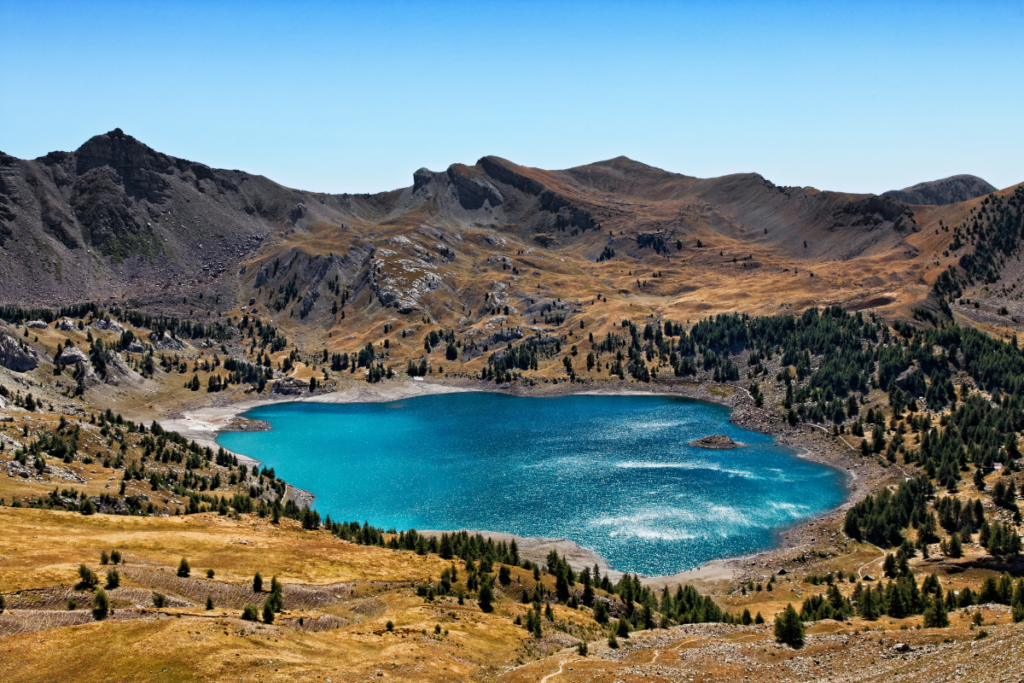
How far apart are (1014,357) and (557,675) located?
196 m

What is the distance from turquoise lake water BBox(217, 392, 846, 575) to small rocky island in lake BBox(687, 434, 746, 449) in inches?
129

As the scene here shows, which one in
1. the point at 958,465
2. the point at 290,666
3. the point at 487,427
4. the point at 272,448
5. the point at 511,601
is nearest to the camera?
the point at 290,666

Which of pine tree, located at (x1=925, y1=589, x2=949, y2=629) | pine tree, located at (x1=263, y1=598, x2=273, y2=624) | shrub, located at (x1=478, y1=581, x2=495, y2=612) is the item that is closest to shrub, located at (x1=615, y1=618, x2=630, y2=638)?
shrub, located at (x1=478, y1=581, x2=495, y2=612)

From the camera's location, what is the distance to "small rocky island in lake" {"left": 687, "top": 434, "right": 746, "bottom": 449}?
164 meters

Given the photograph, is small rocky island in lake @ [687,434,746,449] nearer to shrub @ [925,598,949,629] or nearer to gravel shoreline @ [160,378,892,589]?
gravel shoreline @ [160,378,892,589]

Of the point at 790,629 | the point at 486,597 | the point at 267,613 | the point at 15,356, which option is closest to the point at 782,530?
the point at 790,629

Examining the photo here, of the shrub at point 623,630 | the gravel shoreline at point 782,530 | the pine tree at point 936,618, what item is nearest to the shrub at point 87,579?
the shrub at point 623,630

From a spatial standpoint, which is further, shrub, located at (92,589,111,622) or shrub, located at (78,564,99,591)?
shrub, located at (78,564,99,591)

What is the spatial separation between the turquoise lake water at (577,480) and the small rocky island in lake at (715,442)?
3283 millimetres

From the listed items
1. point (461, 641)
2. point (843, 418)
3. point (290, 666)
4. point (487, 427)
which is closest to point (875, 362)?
point (843, 418)

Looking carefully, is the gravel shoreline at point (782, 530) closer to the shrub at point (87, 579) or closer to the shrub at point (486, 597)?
the shrub at point (486, 597)

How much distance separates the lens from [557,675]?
162 ft

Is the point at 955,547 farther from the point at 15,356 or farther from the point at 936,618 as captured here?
the point at 15,356

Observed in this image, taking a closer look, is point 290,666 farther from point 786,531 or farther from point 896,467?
point 896,467
